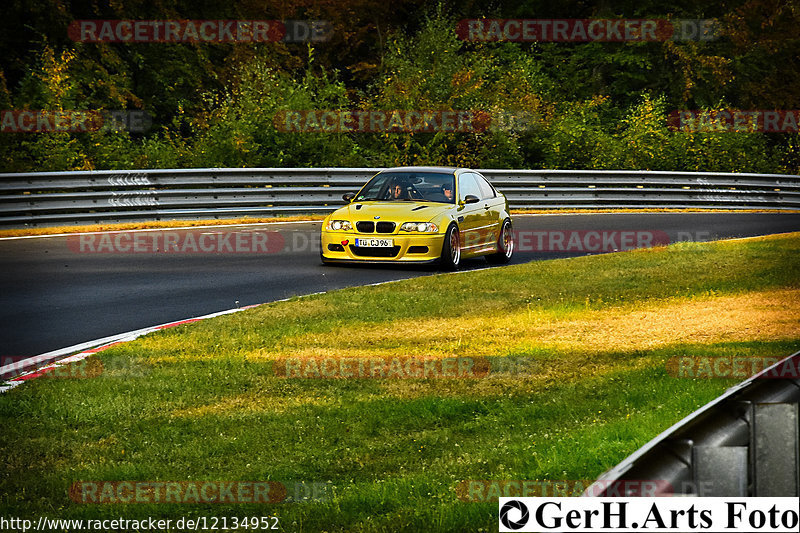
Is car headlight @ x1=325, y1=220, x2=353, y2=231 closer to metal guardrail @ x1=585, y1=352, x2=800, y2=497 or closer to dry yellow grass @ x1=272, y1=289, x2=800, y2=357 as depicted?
dry yellow grass @ x1=272, y1=289, x2=800, y2=357

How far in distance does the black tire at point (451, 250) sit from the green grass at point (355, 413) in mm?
4326

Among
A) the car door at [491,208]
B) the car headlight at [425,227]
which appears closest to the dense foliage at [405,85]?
the car door at [491,208]

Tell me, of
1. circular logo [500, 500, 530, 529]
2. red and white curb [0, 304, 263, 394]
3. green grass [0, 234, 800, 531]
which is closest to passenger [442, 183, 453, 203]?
A: green grass [0, 234, 800, 531]

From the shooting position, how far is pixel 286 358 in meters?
9.66

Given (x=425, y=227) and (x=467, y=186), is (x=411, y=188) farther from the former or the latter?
(x=425, y=227)

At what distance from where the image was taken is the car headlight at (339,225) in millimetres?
17672

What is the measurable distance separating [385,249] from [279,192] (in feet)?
33.8

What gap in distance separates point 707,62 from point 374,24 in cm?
1383

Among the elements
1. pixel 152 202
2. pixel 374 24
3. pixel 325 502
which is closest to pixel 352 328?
pixel 325 502

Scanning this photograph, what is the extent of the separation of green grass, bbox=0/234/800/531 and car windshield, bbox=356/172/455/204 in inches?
217

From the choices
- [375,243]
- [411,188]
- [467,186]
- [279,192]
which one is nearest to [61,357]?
[375,243]

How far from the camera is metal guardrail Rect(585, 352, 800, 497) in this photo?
98.3 inches

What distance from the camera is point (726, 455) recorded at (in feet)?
8.62

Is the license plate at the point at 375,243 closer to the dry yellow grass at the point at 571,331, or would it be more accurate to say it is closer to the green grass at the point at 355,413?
the green grass at the point at 355,413
